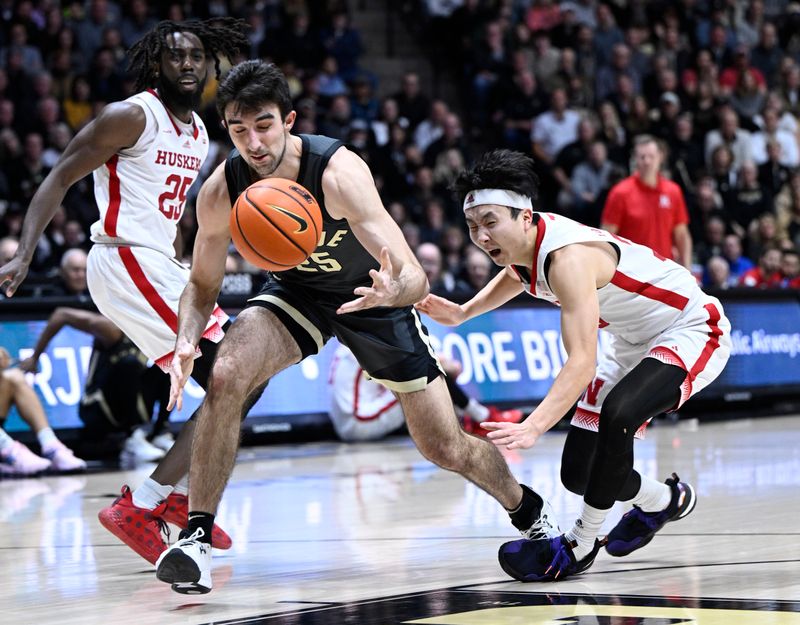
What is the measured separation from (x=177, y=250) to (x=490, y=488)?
208 centimetres

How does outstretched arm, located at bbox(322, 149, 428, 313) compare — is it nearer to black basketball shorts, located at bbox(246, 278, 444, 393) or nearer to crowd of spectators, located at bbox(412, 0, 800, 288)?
black basketball shorts, located at bbox(246, 278, 444, 393)

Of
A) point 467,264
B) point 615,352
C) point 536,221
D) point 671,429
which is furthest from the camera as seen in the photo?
point 467,264

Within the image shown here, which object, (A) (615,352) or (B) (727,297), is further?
(B) (727,297)

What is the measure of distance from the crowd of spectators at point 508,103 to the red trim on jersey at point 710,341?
5.83m

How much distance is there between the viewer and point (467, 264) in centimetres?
1237

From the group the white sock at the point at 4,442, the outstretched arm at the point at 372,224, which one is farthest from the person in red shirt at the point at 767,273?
the outstretched arm at the point at 372,224

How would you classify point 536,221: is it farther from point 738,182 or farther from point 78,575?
point 738,182

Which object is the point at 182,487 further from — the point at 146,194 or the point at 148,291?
the point at 146,194

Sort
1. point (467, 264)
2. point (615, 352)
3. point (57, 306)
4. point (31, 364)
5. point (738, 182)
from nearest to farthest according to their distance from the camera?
point (615, 352) → point (31, 364) → point (57, 306) → point (467, 264) → point (738, 182)

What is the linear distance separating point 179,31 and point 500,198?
6.69 feet

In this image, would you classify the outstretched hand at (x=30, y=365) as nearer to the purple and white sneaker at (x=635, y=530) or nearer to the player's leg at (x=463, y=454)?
the player's leg at (x=463, y=454)

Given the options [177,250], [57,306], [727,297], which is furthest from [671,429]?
[177,250]

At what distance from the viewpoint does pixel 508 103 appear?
16.3m

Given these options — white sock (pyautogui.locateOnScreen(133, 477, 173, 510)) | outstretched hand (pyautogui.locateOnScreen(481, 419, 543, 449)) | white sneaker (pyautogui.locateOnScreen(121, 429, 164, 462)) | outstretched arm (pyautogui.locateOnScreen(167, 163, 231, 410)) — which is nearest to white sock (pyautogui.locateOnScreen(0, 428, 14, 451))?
white sneaker (pyautogui.locateOnScreen(121, 429, 164, 462))
